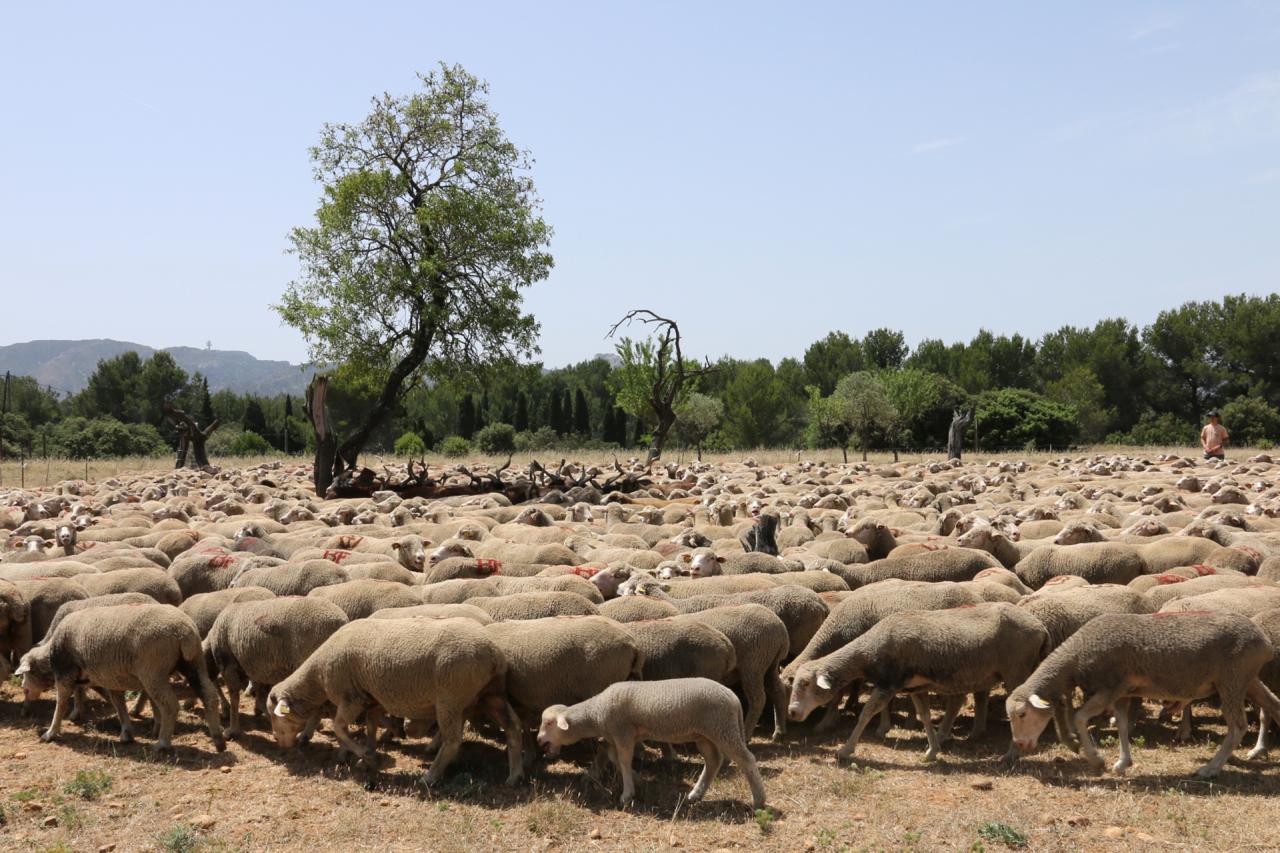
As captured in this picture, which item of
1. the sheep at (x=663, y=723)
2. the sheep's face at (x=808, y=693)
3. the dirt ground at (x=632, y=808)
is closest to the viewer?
the dirt ground at (x=632, y=808)

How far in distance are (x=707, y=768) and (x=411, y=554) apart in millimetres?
7384

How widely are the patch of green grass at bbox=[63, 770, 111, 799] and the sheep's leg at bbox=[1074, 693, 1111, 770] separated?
7.31 metres

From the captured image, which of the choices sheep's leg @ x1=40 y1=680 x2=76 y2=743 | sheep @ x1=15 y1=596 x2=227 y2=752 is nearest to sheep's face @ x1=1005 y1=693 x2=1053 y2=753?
sheep @ x1=15 y1=596 x2=227 y2=752

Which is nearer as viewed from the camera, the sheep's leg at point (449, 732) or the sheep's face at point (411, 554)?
the sheep's leg at point (449, 732)

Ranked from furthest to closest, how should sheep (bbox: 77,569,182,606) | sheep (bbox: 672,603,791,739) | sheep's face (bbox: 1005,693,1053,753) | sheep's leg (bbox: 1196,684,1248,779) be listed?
sheep (bbox: 77,569,182,606) → sheep (bbox: 672,603,791,739) → sheep's face (bbox: 1005,693,1053,753) → sheep's leg (bbox: 1196,684,1248,779)

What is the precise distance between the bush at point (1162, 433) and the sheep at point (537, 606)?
74.8 m

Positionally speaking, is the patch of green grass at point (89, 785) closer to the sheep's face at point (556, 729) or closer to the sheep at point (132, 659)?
the sheep at point (132, 659)

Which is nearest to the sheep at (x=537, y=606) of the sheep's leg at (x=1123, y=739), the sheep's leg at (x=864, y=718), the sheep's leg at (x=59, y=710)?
the sheep's leg at (x=864, y=718)

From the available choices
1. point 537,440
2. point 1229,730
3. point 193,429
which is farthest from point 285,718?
point 537,440

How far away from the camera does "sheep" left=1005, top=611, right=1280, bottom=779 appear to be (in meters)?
7.86

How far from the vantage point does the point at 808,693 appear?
8742 mm

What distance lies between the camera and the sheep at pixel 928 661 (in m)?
8.57

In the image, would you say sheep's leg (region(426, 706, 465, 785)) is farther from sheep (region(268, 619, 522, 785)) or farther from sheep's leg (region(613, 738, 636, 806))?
sheep's leg (region(613, 738, 636, 806))

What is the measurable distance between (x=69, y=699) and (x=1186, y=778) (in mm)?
9733
